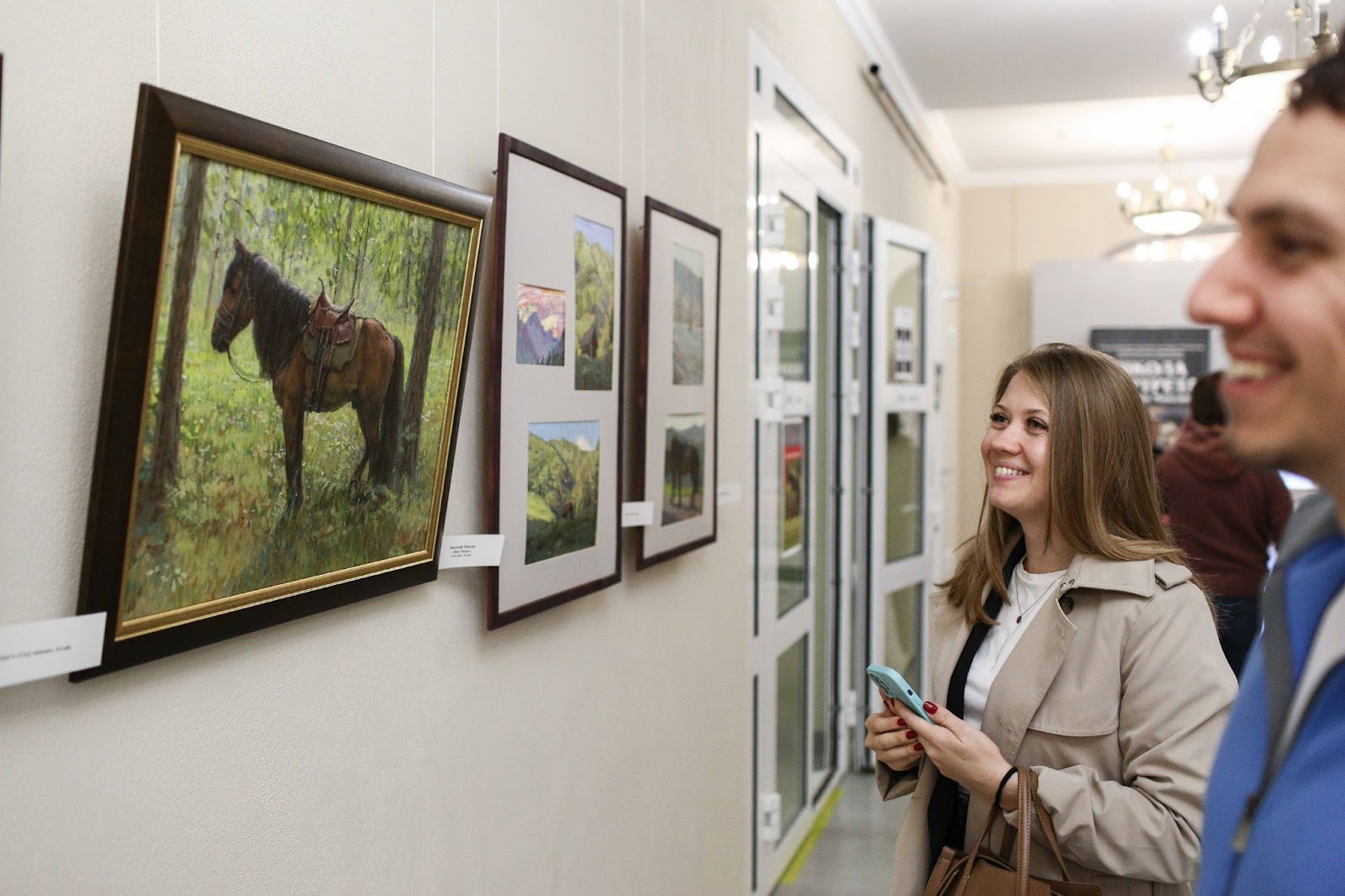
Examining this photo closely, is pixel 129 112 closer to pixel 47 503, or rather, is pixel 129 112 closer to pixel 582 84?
pixel 47 503

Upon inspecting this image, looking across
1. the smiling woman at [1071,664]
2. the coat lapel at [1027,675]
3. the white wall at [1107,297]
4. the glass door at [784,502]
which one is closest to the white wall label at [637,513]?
the smiling woman at [1071,664]

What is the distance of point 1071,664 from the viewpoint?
7.55 ft

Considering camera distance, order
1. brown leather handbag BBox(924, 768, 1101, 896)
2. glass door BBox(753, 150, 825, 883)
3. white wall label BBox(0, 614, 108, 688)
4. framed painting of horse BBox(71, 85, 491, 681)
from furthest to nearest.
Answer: glass door BBox(753, 150, 825, 883)
brown leather handbag BBox(924, 768, 1101, 896)
framed painting of horse BBox(71, 85, 491, 681)
white wall label BBox(0, 614, 108, 688)

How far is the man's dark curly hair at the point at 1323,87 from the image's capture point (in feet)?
2.63

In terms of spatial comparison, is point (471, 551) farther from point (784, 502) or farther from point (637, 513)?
point (784, 502)

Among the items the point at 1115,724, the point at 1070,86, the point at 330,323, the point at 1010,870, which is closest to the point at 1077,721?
the point at 1115,724

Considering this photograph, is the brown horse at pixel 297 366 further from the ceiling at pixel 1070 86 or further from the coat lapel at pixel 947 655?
the ceiling at pixel 1070 86

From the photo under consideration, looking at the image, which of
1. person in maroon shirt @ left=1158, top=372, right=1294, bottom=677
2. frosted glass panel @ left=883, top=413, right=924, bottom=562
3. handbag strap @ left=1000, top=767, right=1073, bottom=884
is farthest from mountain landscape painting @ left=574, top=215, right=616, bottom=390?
frosted glass panel @ left=883, top=413, right=924, bottom=562

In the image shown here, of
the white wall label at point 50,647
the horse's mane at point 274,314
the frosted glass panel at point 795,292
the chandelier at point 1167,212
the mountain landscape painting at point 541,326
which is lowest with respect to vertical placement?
the white wall label at point 50,647

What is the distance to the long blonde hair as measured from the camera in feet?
7.86

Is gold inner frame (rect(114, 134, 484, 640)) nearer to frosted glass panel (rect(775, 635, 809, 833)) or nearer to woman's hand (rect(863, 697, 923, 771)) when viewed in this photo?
woman's hand (rect(863, 697, 923, 771))

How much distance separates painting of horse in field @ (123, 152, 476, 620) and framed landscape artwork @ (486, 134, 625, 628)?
0.32m

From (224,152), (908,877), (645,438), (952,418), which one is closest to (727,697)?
(645,438)

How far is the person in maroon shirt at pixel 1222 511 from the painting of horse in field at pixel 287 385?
4.14m
